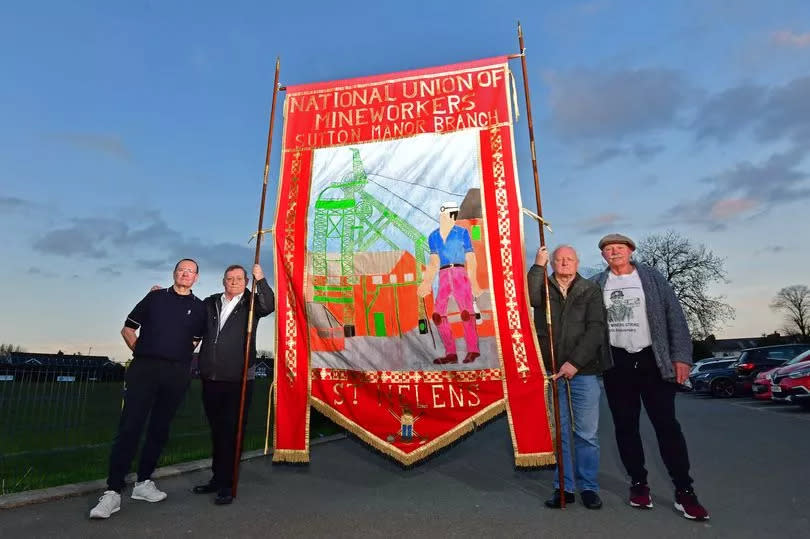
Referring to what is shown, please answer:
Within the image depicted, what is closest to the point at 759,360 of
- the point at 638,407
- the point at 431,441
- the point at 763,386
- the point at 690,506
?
the point at 763,386

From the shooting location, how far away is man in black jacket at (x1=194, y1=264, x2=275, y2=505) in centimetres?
479

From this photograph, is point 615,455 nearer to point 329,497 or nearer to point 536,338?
point 536,338

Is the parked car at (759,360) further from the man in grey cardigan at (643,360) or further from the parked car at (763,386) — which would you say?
the man in grey cardigan at (643,360)

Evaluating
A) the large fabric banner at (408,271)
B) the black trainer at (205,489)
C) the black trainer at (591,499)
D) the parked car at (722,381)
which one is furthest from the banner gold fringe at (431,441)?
the parked car at (722,381)

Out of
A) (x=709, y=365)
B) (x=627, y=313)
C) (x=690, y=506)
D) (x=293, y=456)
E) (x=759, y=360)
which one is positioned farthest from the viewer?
(x=709, y=365)

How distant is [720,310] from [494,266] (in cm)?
4892

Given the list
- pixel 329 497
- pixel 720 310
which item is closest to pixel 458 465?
pixel 329 497

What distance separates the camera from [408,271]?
4609 millimetres

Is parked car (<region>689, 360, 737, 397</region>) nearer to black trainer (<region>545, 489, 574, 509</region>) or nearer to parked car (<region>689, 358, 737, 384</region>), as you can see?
parked car (<region>689, 358, 737, 384</region>)

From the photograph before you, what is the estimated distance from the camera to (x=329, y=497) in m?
4.79

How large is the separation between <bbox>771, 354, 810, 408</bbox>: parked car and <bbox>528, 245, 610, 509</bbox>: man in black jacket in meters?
10.8

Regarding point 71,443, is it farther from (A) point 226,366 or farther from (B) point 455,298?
(B) point 455,298

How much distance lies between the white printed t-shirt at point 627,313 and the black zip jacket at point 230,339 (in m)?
2.72

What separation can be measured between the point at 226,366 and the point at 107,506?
127 centimetres
